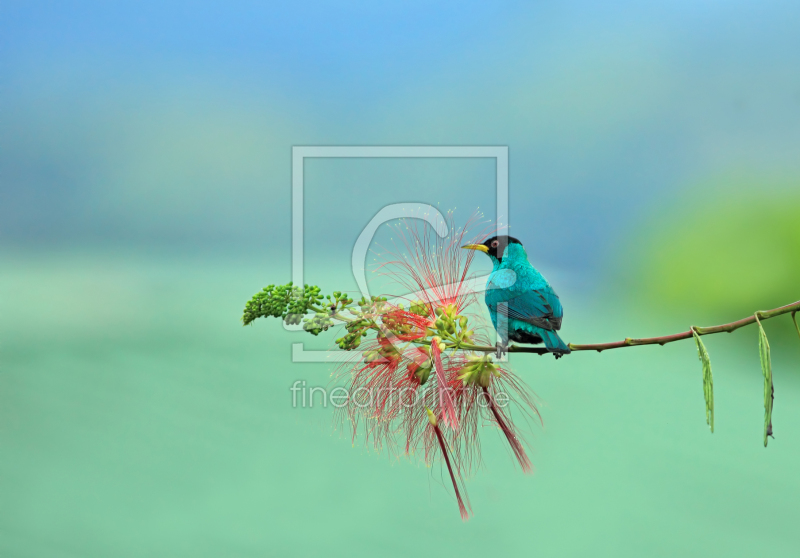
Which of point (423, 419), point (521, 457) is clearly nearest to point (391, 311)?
point (423, 419)

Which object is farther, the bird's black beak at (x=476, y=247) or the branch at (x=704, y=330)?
the bird's black beak at (x=476, y=247)

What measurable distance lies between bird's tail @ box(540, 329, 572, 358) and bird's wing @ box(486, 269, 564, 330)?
20 mm

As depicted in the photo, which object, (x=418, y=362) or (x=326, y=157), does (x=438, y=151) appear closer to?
(x=326, y=157)

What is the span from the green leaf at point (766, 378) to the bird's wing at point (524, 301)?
519 mm

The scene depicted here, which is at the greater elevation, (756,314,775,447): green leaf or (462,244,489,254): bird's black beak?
(462,244,489,254): bird's black beak

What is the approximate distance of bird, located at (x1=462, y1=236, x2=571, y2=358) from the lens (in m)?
1.66

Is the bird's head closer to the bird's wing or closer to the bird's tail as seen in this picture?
the bird's wing

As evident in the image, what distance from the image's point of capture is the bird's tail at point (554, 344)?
1.61m

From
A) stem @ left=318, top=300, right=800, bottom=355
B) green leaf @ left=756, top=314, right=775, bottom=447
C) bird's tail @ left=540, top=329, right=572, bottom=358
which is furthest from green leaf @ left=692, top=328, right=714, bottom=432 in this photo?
bird's tail @ left=540, top=329, right=572, bottom=358

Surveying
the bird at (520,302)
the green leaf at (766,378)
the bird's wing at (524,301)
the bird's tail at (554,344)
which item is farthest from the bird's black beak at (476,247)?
the green leaf at (766,378)

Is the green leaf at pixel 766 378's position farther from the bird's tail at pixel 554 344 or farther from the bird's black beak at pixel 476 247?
the bird's black beak at pixel 476 247

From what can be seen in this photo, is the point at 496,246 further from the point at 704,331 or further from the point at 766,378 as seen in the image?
the point at 766,378

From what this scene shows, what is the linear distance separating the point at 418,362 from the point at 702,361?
2.58ft

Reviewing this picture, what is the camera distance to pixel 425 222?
1820 millimetres
